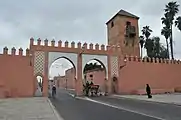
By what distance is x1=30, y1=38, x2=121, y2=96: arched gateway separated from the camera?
28922 mm

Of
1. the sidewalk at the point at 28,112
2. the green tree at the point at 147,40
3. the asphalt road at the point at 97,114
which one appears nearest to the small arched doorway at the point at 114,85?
the sidewalk at the point at 28,112

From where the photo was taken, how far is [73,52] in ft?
102

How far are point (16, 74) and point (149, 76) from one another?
17.6m

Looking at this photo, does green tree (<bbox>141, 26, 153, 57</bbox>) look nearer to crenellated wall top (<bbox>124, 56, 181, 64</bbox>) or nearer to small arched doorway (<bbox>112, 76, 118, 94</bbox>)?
crenellated wall top (<bbox>124, 56, 181, 64</bbox>)

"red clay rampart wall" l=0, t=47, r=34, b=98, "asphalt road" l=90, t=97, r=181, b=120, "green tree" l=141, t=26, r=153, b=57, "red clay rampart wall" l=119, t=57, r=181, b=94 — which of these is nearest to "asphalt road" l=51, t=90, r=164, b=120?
"asphalt road" l=90, t=97, r=181, b=120

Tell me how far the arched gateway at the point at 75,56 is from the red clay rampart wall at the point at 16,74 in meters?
1.00

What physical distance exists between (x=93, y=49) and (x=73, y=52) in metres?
2.76

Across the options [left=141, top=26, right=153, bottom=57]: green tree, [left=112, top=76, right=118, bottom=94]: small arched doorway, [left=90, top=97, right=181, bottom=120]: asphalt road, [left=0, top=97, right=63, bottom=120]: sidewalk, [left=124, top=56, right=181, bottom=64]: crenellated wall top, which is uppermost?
[left=141, top=26, right=153, bottom=57]: green tree

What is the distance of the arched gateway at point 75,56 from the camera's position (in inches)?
1139

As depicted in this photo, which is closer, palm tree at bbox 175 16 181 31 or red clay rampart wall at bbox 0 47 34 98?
red clay rampart wall at bbox 0 47 34 98

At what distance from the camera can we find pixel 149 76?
34594 mm

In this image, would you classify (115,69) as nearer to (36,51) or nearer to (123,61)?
(123,61)

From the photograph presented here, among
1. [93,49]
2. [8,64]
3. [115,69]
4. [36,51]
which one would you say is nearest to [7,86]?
[8,64]

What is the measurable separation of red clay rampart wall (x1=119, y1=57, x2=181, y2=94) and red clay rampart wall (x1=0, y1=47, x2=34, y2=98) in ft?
38.7
